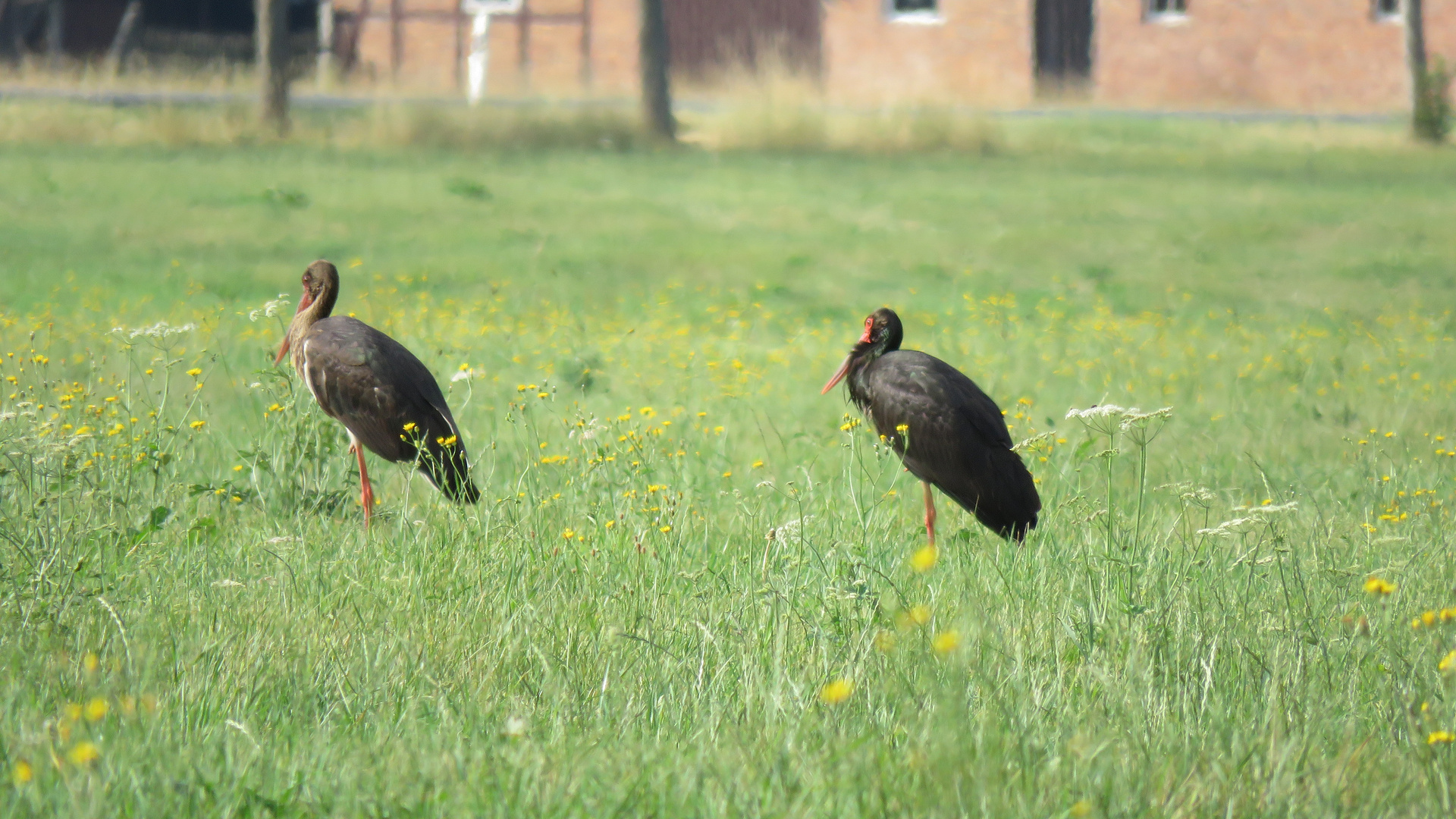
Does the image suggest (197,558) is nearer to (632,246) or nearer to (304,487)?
(304,487)

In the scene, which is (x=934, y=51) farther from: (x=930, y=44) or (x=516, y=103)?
(x=516, y=103)

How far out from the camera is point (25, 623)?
11.8 ft

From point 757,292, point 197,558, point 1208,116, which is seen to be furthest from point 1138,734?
point 1208,116

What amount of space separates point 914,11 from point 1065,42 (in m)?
3.83

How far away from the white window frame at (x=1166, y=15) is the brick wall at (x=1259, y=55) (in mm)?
55

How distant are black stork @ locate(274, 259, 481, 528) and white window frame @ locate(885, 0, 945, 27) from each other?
96.2 feet

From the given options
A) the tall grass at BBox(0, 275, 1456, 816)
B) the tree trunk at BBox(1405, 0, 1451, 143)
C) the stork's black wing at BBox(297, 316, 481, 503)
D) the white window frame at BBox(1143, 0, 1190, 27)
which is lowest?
the tall grass at BBox(0, 275, 1456, 816)

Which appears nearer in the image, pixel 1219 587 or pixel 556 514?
pixel 1219 587

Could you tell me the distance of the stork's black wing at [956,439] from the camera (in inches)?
207

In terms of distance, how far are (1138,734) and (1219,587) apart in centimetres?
132

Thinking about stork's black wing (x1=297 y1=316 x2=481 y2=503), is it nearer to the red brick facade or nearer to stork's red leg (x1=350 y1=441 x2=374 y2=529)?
stork's red leg (x1=350 y1=441 x2=374 y2=529)

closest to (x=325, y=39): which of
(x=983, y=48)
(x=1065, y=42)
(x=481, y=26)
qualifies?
(x=481, y=26)

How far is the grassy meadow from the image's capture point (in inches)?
117

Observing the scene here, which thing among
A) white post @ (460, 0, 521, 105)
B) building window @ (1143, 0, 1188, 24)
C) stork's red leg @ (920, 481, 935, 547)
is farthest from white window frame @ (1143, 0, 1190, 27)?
stork's red leg @ (920, 481, 935, 547)
